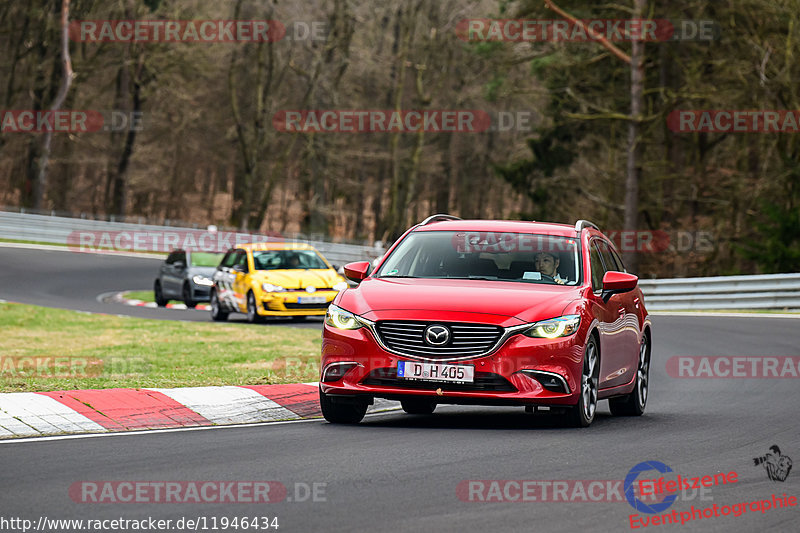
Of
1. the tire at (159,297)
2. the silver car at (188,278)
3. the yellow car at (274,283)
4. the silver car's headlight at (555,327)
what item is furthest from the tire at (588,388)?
the tire at (159,297)

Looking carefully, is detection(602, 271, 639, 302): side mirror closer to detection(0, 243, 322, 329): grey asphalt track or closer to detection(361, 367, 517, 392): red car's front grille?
detection(361, 367, 517, 392): red car's front grille

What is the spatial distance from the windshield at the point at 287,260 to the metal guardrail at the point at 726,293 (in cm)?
993

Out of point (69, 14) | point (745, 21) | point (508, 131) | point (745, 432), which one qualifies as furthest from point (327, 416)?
point (508, 131)

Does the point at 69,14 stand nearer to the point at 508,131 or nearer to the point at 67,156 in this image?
the point at 67,156

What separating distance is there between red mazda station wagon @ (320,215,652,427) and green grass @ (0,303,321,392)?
263 cm

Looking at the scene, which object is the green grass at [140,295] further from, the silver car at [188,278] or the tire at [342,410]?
the tire at [342,410]

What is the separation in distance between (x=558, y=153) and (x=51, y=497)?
140ft

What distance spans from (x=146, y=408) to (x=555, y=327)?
342cm

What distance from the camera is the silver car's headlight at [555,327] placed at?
9.73 metres

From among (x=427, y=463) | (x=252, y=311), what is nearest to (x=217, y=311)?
(x=252, y=311)

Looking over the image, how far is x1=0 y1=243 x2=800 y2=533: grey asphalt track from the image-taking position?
6.41 meters

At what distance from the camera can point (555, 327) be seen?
9828 mm

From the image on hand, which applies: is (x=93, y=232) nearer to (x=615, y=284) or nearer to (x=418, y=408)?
(x=418, y=408)

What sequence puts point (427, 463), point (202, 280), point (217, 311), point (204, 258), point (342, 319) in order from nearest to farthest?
point (427, 463) → point (342, 319) → point (217, 311) → point (202, 280) → point (204, 258)
